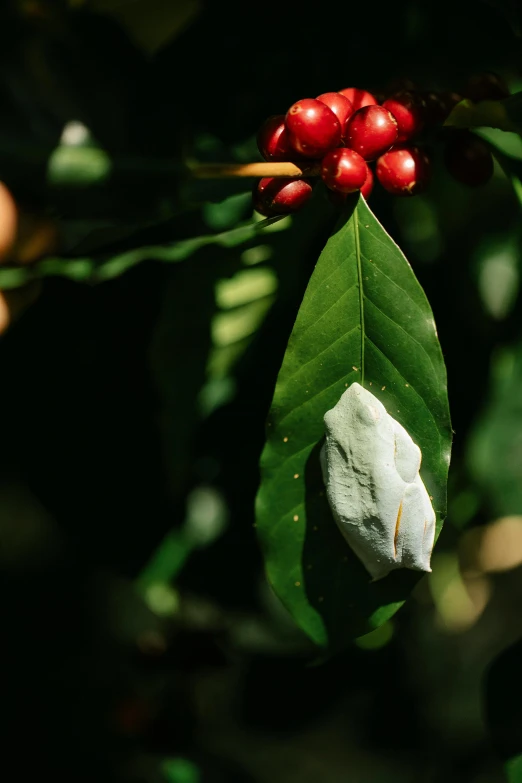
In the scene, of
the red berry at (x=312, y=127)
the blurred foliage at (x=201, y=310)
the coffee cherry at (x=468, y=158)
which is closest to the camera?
the red berry at (x=312, y=127)

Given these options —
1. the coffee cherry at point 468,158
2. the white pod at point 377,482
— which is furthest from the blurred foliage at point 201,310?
the white pod at point 377,482

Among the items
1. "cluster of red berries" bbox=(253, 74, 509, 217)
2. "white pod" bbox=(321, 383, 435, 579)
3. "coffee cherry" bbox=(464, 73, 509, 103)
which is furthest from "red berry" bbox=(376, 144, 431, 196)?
"white pod" bbox=(321, 383, 435, 579)

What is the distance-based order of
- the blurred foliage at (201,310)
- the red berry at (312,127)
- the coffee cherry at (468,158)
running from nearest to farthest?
the red berry at (312,127)
the coffee cherry at (468,158)
the blurred foliage at (201,310)

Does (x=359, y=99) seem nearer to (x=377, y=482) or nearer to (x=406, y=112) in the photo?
(x=406, y=112)

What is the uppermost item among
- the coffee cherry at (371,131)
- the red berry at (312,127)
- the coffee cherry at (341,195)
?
the red berry at (312,127)

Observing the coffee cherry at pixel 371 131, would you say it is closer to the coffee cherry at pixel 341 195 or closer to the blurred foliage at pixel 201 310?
the coffee cherry at pixel 341 195

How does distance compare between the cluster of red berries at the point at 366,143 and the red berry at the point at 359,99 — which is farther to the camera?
the red berry at the point at 359,99

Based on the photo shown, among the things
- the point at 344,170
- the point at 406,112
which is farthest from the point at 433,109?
the point at 344,170

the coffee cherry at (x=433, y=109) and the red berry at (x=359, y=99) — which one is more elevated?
the red berry at (x=359, y=99)
